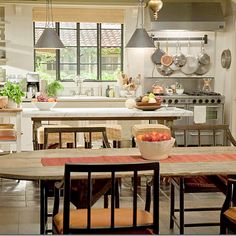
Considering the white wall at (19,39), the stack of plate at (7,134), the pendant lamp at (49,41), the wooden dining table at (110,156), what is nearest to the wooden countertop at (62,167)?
the wooden dining table at (110,156)

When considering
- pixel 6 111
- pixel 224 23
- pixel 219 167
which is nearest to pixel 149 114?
pixel 6 111

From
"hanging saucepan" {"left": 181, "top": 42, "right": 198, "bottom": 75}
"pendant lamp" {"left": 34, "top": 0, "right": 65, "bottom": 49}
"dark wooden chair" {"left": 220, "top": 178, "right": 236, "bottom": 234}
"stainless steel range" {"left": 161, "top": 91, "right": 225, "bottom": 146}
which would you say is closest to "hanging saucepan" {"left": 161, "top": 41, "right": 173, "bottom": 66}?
"hanging saucepan" {"left": 181, "top": 42, "right": 198, "bottom": 75}

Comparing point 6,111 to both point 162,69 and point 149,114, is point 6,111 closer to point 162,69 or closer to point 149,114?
point 149,114

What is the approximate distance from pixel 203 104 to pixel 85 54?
2.47 meters

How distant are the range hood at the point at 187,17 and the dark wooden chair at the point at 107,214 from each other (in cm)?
573

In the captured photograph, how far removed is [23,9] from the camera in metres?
9.16

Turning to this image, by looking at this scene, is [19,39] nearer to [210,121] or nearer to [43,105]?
[43,105]

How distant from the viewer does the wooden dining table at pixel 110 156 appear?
3.18 m

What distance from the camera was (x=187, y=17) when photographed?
873 cm

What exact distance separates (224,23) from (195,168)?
578 cm

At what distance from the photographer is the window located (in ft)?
31.8

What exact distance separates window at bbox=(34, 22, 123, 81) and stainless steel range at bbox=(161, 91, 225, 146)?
5.13 ft

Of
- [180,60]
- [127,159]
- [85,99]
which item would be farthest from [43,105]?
[180,60]

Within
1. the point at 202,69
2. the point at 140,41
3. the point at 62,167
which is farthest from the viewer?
the point at 202,69
